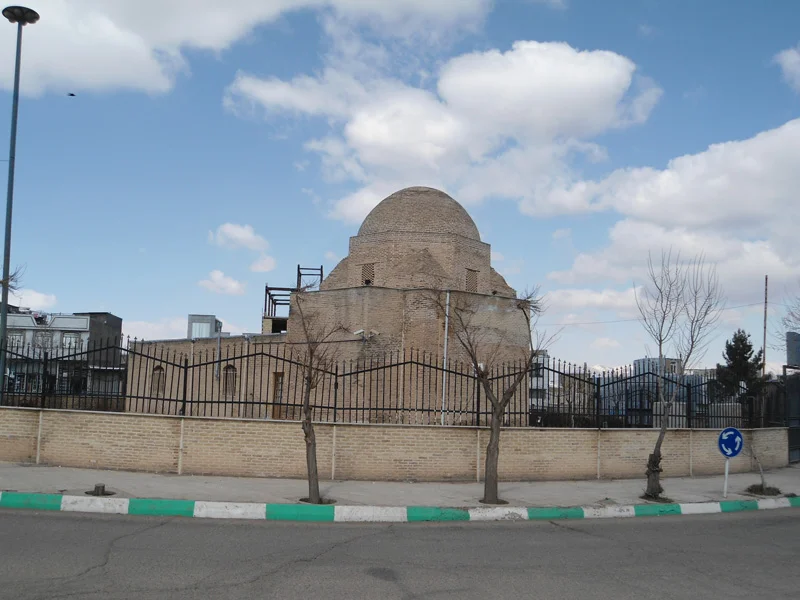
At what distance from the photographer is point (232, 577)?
6.23 m

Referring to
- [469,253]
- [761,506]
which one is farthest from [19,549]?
[469,253]

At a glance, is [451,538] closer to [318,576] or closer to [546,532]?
[546,532]

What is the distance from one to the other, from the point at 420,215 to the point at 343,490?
18302 mm

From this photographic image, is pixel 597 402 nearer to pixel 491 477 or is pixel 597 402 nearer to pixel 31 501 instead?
pixel 491 477

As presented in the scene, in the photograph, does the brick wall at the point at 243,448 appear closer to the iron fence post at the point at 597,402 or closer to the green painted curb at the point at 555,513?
the green painted curb at the point at 555,513

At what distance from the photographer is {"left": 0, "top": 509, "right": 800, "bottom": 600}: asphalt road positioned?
599 centimetres

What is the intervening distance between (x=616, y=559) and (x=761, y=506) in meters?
6.15

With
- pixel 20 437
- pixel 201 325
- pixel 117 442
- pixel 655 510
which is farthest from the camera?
pixel 201 325

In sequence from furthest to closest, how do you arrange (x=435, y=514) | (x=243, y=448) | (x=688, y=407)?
(x=688, y=407) < (x=243, y=448) < (x=435, y=514)

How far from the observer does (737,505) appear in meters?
12.1

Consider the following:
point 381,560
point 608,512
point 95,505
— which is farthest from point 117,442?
point 608,512

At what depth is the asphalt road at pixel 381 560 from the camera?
599cm

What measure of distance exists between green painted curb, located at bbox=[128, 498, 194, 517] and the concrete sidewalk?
1.54 feet

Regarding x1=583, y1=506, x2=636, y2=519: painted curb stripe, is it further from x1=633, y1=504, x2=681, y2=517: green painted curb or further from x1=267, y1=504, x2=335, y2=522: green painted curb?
x1=267, y1=504, x2=335, y2=522: green painted curb
